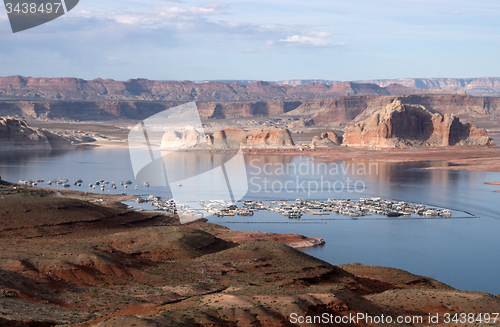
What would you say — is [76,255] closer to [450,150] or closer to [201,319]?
[201,319]

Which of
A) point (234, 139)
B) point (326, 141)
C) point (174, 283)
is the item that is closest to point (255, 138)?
point (234, 139)

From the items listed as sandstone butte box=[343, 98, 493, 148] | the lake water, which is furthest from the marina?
sandstone butte box=[343, 98, 493, 148]

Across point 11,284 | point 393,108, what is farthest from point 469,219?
point 393,108

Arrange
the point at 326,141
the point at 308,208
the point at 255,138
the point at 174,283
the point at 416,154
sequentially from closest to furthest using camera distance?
the point at 174,283 < the point at 308,208 < the point at 416,154 < the point at 326,141 < the point at 255,138

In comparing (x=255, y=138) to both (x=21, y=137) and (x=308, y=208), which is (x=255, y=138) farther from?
(x=308, y=208)

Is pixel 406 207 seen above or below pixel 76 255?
below

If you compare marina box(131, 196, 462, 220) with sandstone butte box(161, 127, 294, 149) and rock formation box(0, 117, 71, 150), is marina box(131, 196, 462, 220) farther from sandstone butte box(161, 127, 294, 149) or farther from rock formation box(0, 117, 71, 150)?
rock formation box(0, 117, 71, 150)
